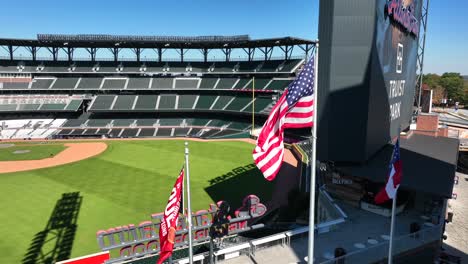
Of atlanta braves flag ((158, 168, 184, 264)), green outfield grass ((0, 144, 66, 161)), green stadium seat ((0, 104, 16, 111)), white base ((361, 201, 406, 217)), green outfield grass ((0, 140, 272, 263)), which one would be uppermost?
atlanta braves flag ((158, 168, 184, 264))

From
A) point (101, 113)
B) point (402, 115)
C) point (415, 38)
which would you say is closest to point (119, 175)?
point (402, 115)

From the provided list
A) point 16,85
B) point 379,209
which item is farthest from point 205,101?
point 379,209

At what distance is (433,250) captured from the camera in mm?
14727

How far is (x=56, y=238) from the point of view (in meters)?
19.4

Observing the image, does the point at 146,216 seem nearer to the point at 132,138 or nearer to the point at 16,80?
the point at 132,138

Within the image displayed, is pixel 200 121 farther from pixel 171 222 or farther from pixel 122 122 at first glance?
pixel 171 222

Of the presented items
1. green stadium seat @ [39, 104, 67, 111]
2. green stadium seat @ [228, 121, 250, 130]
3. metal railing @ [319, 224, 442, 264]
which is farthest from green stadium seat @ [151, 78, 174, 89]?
metal railing @ [319, 224, 442, 264]

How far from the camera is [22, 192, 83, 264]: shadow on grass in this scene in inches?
680

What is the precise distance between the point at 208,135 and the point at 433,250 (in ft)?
151

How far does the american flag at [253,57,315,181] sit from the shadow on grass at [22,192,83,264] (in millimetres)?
14009

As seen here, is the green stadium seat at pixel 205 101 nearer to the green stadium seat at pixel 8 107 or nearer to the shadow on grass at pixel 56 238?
the green stadium seat at pixel 8 107

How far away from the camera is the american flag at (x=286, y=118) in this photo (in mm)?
8805

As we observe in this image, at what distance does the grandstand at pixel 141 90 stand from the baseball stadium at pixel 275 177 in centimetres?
121

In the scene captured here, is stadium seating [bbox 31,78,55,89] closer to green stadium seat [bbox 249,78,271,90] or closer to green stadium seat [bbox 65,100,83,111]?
green stadium seat [bbox 65,100,83,111]
